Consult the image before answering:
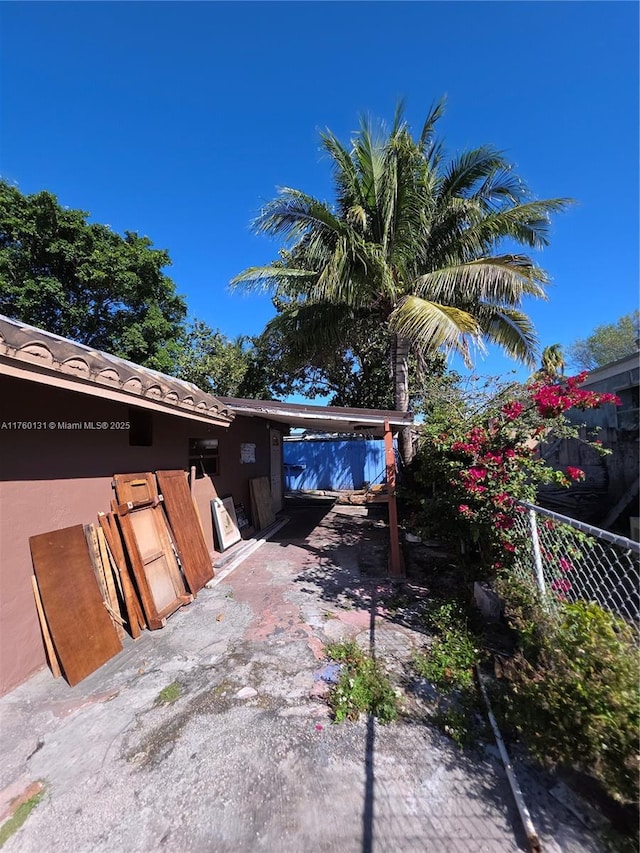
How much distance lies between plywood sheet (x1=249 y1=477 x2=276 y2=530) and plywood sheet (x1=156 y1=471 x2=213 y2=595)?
10.9ft

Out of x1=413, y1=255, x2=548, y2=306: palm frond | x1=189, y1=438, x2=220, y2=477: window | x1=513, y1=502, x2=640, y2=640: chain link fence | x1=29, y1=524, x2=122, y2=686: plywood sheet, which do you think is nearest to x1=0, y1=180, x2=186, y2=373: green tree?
x1=189, y1=438, x2=220, y2=477: window

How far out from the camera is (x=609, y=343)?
3064 cm

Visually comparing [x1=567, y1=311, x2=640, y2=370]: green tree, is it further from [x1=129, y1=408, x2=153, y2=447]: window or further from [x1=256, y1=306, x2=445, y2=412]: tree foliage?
[x1=129, y1=408, x2=153, y2=447]: window

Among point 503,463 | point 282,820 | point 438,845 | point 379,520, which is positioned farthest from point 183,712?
point 379,520

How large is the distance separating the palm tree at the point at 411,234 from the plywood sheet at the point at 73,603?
20.3 ft

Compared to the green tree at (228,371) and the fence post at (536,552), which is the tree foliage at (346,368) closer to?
the green tree at (228,371)

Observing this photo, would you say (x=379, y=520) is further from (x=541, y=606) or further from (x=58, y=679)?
(x=58, y=679)

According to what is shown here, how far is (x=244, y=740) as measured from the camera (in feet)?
8.25

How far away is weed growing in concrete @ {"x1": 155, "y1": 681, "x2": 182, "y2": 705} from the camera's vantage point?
2.93m

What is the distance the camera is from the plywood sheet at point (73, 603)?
10.5 feet

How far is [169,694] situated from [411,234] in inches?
339

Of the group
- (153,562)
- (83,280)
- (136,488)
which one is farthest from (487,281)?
(83,280)

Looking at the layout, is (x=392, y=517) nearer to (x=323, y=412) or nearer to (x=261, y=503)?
(x=323, y=412)

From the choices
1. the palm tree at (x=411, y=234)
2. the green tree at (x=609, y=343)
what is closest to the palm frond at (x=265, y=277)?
the palm tree at (x=411, y=234)
